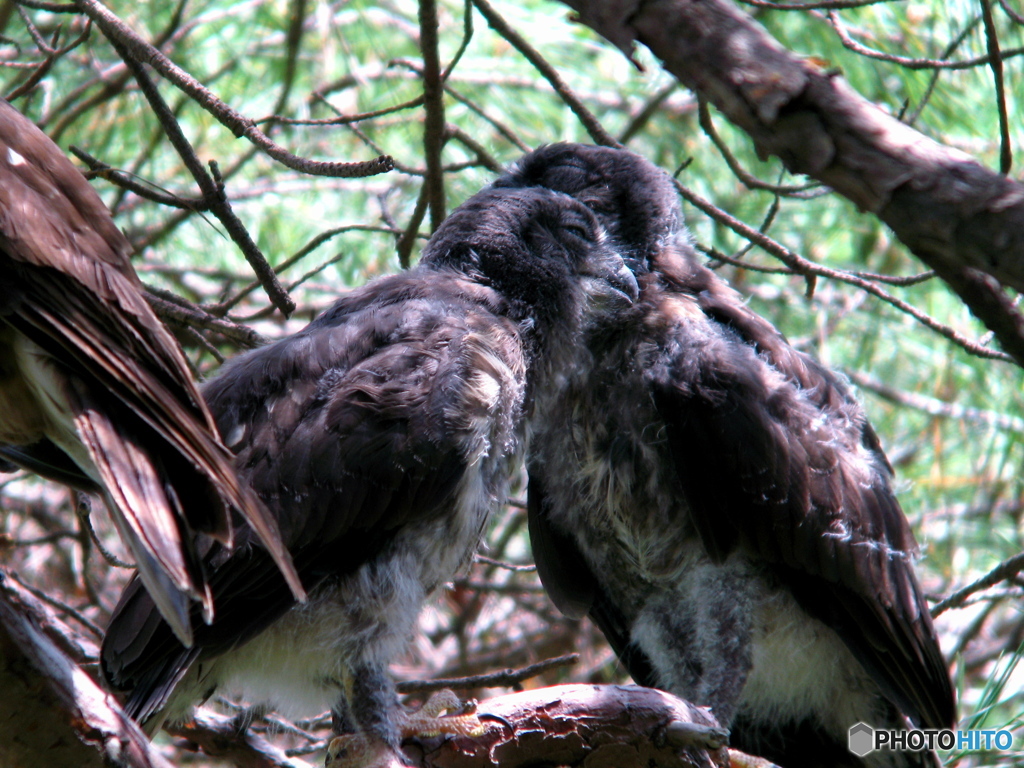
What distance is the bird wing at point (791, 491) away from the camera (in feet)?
7.40

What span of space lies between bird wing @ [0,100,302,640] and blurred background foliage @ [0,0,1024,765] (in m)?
1.89

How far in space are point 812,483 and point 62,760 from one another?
64.2 inches

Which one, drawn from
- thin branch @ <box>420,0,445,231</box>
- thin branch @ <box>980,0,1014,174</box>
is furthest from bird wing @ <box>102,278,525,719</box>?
thin branch @ <box>980,0,1014,174</box>

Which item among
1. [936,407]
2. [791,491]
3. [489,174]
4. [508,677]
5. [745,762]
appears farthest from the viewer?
[936,407]

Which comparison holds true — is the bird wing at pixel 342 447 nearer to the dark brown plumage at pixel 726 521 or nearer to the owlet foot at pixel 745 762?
the dark brown plumage at pixel 726 521

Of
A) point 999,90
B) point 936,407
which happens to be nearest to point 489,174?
point 999,90

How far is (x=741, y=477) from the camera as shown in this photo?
2234mm

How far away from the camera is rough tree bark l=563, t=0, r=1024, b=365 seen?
4.08 ft

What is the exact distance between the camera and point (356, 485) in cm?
194

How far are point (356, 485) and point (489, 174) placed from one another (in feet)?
5.77

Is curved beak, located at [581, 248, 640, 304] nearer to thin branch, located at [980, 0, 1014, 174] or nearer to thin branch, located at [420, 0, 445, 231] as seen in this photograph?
thin branch, located at [420, 0, 445, 231]

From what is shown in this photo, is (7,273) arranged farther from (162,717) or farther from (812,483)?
(812,483)

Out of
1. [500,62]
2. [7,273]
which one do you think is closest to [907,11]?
[500,62]

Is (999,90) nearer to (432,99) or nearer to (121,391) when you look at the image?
(432,99)
